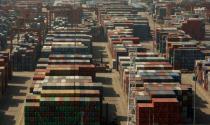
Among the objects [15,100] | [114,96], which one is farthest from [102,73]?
[15,100]

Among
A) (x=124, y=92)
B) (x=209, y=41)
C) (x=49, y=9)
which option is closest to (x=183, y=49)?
(x=124, y=92)

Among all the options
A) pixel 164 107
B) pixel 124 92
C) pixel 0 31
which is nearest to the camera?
pixel 164 107

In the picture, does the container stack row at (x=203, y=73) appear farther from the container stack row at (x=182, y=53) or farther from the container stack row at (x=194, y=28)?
the container stack row at (x=194, y=28)

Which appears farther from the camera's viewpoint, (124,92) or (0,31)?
(0,31)

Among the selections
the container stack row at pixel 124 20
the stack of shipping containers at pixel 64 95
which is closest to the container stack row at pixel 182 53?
the stack of shipping containers at pixel 64 95

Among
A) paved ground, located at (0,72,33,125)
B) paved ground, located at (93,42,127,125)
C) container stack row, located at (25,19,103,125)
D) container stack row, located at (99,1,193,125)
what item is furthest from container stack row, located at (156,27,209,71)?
paved ground, located at (0,72,33,125)

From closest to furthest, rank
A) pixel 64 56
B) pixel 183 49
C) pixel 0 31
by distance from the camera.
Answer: pixel 64 56
pixel 183 49
pixel 0 31

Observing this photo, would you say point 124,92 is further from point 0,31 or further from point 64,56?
point 0,31
